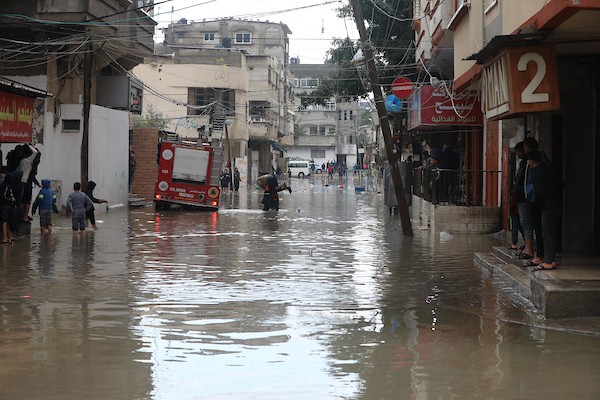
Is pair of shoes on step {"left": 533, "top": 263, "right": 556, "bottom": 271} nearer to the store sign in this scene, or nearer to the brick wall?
the store sign

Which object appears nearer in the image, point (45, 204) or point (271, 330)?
point (271, 330)

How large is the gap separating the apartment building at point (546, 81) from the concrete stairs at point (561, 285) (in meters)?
1.86

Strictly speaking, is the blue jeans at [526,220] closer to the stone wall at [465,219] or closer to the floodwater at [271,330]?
the floodwater at [271,330]

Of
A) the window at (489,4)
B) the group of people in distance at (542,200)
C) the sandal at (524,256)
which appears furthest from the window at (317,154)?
the group of people in distance at (542,200)

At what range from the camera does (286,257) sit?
17547mm

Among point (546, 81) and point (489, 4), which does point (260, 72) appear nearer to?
point (489, 4)

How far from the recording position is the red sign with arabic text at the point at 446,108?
25.6m

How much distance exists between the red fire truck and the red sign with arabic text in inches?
424

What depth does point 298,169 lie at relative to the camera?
102m

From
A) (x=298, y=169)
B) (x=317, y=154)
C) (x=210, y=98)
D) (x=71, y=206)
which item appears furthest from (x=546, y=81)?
(x=317, y=154)

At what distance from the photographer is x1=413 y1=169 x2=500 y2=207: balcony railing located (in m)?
23.9

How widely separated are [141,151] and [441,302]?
33.1 meters

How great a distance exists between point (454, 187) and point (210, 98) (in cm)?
4471

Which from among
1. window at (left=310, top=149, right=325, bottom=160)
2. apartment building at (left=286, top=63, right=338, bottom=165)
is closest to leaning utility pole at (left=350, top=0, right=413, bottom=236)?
apartment building at (left=286, top=63, right=338, bottom=165)
